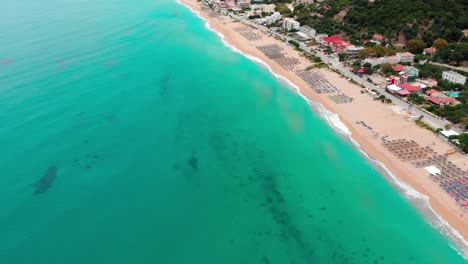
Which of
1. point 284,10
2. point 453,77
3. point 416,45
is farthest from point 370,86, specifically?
point 284,10

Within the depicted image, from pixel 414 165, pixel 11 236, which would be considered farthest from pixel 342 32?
pixel 11 236

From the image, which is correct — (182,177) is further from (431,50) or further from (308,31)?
(308,31)

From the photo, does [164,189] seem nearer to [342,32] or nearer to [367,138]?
[367,138]

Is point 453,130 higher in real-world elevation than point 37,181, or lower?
higher

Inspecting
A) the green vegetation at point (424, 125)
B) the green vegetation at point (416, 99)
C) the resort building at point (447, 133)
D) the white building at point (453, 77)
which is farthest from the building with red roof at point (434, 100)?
the white building at point (453, 77)

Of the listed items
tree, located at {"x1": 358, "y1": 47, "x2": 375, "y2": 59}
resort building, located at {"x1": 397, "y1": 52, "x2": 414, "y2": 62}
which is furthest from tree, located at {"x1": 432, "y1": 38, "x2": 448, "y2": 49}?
tree, located at {"x1": 358, "y1": 47, "x2": 375, "y2": 59}
